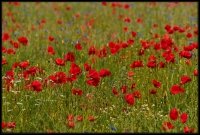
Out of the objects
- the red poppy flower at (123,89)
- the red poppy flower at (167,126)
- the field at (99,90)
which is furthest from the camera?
the red poppy flower at (123,89)

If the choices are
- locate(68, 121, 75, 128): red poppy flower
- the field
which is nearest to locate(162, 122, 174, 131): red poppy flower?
the field

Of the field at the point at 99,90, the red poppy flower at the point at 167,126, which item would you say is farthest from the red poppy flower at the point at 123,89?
the red poppy flower at the point at 167,126

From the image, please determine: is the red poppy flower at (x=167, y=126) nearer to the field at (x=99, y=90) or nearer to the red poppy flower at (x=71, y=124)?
the field at (x=99, y=90)

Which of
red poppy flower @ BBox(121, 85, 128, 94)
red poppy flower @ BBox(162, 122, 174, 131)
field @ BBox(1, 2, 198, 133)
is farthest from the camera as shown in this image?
red poppy flower @ BBox(121, 85, 128, 94)

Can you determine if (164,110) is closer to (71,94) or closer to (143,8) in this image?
(71,94)

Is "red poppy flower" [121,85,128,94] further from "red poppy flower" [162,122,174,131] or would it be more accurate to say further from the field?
"red poppy flower" [162,122,174,131]

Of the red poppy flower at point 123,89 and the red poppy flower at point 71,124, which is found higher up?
the red poppy flower at point 123,89

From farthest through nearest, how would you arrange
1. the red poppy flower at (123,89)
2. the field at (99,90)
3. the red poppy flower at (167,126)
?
1. the red poppy flower at (123,89)
2. the field at (99,90)
3. the red poppy flower at (167,126)

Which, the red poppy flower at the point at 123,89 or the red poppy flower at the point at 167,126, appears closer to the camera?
the red poppy flower at the point at 167,126

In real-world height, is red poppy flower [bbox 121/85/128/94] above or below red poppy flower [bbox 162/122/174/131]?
above

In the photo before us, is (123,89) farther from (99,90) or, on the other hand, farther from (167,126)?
(167,126)

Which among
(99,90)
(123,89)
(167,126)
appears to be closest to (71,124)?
(167,126)

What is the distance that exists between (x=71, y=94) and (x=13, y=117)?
0.71m

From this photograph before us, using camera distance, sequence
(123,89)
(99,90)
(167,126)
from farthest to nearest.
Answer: (99,90) < (123,89) < (167,126)
